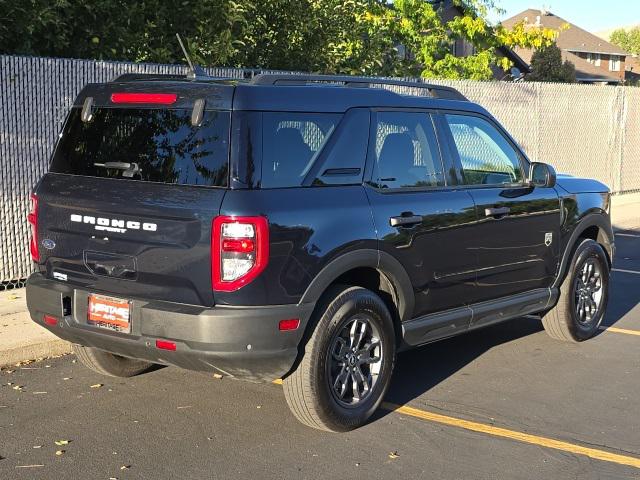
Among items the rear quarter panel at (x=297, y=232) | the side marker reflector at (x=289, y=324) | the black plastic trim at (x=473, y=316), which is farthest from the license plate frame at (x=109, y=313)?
the black plastic trim at (x=473, y=316)

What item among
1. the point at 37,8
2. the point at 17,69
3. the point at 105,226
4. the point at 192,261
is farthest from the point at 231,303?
the point at 37,8

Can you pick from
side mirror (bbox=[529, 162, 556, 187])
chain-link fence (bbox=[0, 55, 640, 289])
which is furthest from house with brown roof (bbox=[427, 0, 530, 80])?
side mirror (bbox=[529, 162, 556, 187])

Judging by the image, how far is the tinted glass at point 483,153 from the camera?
6.35 meters

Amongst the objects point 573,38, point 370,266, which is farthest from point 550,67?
point 370,266

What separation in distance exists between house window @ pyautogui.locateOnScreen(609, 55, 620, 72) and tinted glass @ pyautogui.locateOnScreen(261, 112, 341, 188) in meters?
88.6

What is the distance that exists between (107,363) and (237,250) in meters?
1.96

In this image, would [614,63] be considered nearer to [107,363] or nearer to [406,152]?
[406,152]

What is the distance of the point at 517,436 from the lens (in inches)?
210

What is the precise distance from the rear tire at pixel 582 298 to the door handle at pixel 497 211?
4.02 ft

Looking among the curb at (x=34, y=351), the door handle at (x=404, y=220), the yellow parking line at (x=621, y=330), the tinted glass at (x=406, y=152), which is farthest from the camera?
the yellow parking line at (x=621, y=330)

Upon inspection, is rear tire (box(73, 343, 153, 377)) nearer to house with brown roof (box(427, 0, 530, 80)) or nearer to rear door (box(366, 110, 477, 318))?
rear door (box(366, 110, 477, 318))

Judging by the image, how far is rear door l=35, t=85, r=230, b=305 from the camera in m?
4.79

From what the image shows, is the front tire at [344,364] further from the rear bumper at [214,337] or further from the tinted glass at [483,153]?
the tinted glass at [483,153]

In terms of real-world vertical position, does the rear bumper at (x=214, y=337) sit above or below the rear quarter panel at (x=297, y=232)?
below
